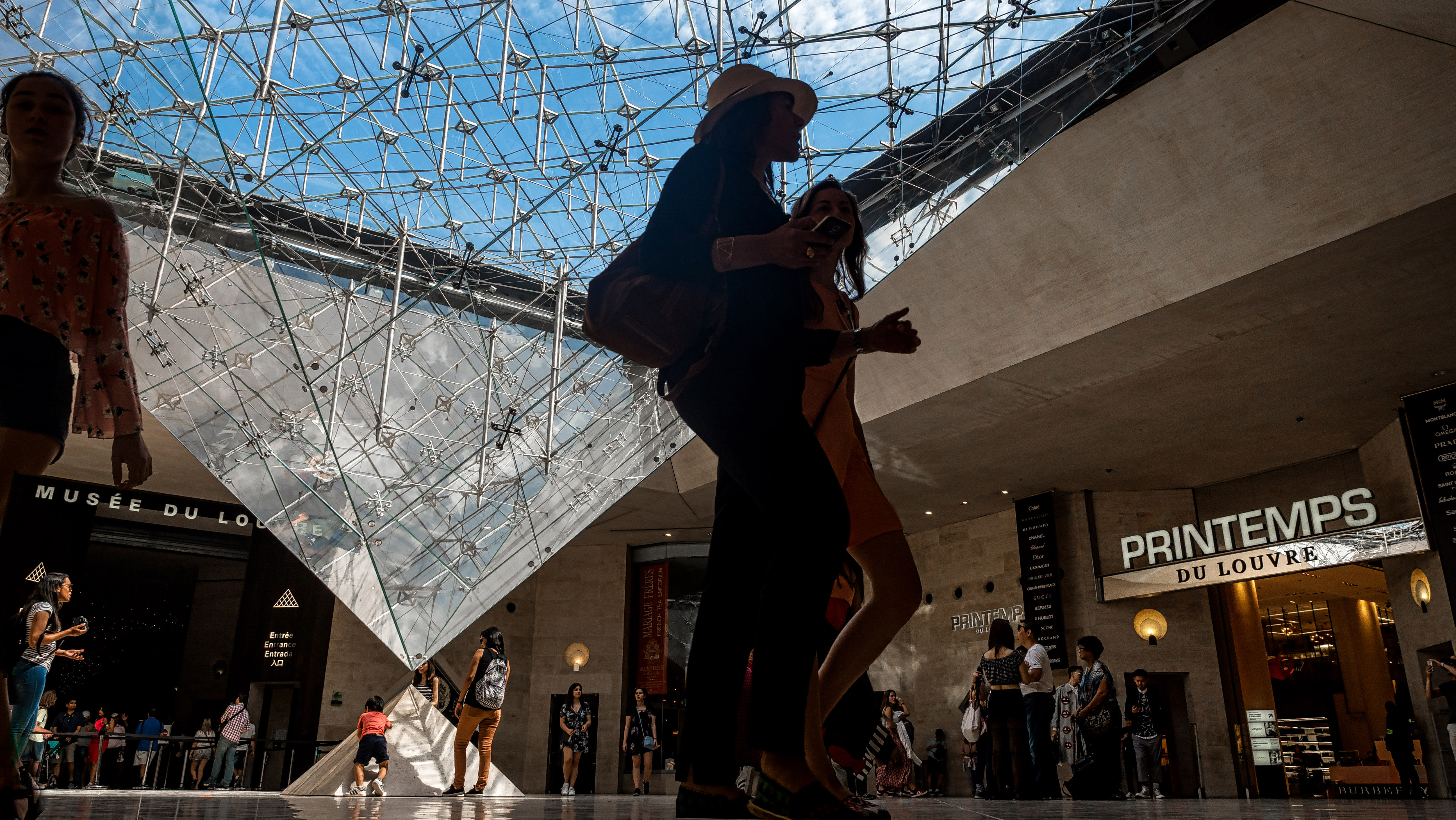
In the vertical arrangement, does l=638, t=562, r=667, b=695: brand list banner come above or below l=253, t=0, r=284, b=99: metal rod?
below

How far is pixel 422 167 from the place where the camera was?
12.6 meters

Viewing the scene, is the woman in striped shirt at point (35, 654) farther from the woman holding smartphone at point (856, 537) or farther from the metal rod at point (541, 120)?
the metal rod at point (541, 120)

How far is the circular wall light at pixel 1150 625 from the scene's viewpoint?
51.9ft

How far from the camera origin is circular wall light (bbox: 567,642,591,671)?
19750 millimetres

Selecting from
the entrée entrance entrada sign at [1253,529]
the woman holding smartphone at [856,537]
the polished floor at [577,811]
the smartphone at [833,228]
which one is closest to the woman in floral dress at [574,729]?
the polished floor at [577,811]

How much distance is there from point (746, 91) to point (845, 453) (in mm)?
878

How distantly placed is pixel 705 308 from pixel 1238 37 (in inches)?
338

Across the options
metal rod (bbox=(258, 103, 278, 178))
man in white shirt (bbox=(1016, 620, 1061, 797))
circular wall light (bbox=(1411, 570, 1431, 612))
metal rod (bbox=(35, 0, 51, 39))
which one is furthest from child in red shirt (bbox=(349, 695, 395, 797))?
circular wall light (bbox=(1411, 570, 1431, 612))

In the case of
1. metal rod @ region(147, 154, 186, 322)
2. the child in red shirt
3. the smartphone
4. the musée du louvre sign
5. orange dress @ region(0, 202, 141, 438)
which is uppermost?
the musée du louvre sign

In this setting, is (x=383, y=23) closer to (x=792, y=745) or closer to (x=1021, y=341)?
(x=1021, y=341)

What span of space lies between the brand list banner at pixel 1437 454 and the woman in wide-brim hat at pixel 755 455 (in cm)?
1341

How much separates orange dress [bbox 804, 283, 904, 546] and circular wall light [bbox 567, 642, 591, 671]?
18.5 metres

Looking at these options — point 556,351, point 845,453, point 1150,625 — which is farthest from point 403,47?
point 1150,625

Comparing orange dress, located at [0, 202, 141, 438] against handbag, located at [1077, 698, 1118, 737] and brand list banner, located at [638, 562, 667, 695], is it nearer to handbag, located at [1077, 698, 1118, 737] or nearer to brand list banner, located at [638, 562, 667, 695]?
handbag, located at [1077, 698, 1118, 737]
